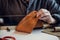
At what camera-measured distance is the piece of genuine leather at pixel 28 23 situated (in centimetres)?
94

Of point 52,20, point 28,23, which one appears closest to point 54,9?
point 52,20

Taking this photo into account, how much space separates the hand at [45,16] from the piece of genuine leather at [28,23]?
1.2 inches

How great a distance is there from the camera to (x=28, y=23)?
3.10 ft

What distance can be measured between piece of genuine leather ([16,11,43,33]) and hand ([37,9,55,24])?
32mm

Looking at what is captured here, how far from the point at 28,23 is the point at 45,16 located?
107 mm

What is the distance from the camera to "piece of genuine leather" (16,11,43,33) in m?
0.94

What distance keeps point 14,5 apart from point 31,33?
18 cm

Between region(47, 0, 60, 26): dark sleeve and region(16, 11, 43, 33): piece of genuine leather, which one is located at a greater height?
region(47, 0, 60, 26): dark sleeve

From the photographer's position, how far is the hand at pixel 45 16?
3.18 ft

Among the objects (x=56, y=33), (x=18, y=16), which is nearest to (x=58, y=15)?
(x=56, y=33)

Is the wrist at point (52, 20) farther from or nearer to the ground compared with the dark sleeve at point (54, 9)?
nearer to the ground

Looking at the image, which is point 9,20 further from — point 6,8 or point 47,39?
point 47,39

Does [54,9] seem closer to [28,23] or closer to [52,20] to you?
[52,20]

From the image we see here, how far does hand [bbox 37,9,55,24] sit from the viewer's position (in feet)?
3.18
